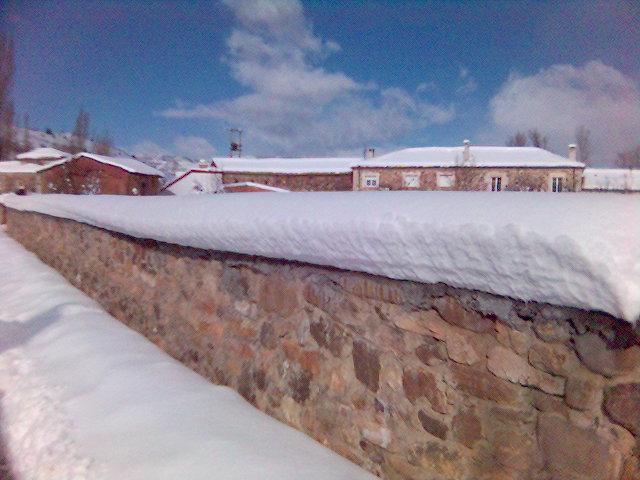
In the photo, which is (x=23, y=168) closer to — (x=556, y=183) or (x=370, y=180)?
(x=370, y=180)

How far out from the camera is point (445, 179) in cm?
2105

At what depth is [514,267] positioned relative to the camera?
1.21 meters

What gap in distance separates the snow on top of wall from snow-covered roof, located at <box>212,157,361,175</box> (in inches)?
886

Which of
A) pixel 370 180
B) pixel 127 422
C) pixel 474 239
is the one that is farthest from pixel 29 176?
pixel 474 239

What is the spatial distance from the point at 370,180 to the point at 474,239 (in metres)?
22.3

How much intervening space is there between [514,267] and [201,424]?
5.36 feet

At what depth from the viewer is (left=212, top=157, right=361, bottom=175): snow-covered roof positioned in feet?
84.1

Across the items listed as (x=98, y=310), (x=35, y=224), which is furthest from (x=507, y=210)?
(x=35, y=224)

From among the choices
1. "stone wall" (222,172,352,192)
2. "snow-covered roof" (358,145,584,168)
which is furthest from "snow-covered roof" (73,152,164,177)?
"snow-covered roof" (358,145,584,168)

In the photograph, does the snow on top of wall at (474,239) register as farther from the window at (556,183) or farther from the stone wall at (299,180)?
the stone wall at (299,180)

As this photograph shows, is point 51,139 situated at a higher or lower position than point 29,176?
higher

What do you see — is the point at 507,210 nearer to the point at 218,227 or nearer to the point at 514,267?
the point at 514,267

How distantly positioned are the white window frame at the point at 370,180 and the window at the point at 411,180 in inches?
58.4

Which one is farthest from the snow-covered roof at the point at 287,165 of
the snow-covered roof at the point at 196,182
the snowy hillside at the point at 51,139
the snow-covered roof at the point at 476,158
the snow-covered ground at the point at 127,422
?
the snowy hillside at the point at 51,139
